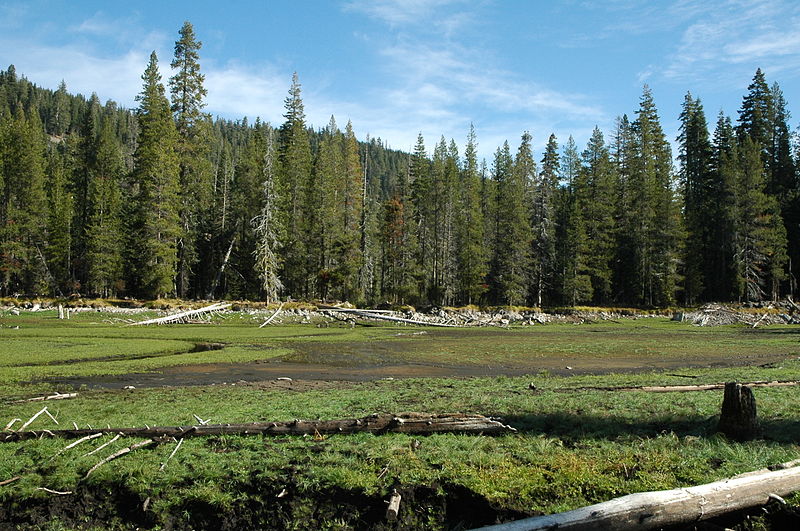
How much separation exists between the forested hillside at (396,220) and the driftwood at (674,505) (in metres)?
47.7

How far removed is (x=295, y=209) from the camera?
201 feet

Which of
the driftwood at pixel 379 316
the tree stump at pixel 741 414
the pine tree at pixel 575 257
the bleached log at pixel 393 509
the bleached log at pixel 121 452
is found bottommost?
the driftwood at pixel 379 316

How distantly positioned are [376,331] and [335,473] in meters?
32.7

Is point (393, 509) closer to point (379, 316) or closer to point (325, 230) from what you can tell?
point (379, 316)

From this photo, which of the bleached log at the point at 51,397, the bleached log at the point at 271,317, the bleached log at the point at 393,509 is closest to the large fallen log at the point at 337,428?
the bleached log at the point at 393,509

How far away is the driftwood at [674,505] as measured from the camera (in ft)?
17.7

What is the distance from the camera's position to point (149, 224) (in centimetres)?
4734

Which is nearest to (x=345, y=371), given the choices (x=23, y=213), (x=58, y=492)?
(x=58, y=492)

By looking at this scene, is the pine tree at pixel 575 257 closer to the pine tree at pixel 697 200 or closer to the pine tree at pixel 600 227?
the pine tree at pixel 600 227

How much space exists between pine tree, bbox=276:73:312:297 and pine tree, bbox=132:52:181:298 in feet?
38.0

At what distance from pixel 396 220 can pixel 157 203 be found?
28128mm

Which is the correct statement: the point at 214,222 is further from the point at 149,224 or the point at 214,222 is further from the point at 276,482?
the point at 276,482

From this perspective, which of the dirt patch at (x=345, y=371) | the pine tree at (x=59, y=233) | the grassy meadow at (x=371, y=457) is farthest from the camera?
the pine tree at (x=59, y=233)

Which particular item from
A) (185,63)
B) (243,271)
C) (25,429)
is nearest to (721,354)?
(25,429)
